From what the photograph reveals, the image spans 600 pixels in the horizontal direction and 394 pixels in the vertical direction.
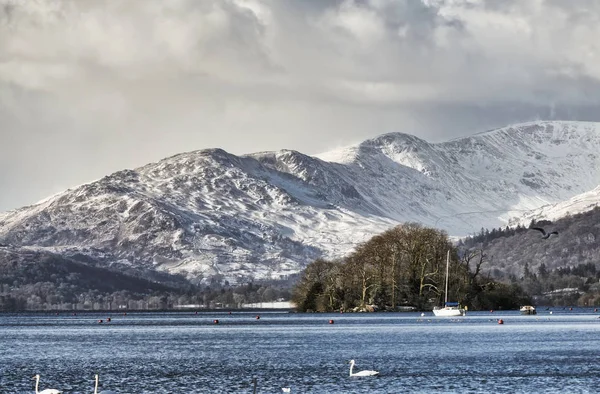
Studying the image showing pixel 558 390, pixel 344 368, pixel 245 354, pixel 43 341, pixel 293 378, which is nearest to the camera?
pixel 558 390

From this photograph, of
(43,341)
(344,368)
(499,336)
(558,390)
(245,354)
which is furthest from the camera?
(43,341)

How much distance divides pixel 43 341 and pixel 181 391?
95977mm

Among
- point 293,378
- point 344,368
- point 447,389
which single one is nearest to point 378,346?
point 344,368

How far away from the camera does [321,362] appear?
126438 mm

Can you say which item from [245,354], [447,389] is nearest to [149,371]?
[245,354]

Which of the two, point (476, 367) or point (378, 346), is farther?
point (378, 346)

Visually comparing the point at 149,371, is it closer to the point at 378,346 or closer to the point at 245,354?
the point at 245,354

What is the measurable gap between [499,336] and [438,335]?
10.7 metres

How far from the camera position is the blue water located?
99.5m

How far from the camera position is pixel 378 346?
151 m

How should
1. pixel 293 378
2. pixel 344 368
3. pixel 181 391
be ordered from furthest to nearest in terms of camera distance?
pixel 344 368 < pixel 293 378 < pixel 181 391

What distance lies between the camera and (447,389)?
94.2m

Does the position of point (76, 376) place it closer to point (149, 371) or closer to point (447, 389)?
point (149, 371)

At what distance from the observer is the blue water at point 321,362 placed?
326 feet
